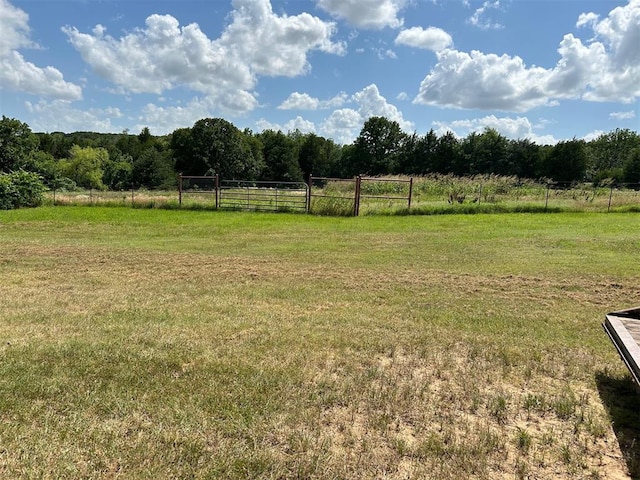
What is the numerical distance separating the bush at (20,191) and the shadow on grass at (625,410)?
25274 mm

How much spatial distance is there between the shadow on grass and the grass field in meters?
0.02

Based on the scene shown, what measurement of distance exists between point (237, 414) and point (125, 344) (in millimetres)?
1739

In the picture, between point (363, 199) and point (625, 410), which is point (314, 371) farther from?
point (363, 199)

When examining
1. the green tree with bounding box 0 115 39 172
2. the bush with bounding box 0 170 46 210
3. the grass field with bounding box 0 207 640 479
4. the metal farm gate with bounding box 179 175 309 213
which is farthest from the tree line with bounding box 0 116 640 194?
the grass field with bounding box 0 207 640 479

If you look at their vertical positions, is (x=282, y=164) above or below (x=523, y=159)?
below

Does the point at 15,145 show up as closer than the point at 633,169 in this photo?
Yes

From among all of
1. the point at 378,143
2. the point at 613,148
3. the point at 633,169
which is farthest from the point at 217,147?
the point at 613,148

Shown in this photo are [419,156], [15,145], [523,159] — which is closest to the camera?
[15,145]

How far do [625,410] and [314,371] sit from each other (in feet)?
7.74

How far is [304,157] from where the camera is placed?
225 ft

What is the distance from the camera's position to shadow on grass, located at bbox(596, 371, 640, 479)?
8.20 ft

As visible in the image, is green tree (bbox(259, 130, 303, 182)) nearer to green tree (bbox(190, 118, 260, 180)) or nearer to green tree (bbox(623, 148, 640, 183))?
green tree (bbox(190, 118, 260, 180))

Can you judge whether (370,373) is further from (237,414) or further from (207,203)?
(207,203)

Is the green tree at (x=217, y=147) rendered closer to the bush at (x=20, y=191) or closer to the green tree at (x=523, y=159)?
the bush at (x=20, y=191)
